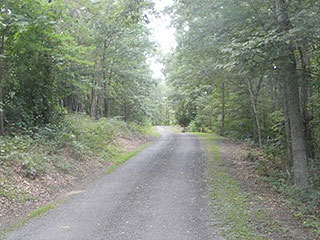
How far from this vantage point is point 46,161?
1007 cm

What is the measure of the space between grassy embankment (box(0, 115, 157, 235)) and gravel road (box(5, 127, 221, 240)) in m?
0.90

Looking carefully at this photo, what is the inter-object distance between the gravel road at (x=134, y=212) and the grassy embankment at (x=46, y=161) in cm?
90

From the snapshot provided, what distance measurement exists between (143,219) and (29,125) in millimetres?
7996

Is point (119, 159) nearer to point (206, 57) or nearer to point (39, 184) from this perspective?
point (39, 184)

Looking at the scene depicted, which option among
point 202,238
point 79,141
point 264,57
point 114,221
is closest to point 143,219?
point 114,221

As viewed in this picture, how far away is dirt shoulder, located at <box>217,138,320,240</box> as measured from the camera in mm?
5662

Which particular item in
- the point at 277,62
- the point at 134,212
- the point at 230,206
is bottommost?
the point at 230,206

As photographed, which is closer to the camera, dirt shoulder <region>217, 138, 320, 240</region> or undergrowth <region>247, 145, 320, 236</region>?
dirt shoulder <region>217, 138, 320, 240</region>

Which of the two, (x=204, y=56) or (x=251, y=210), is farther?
(x=204, y=56)

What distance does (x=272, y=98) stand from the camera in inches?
715

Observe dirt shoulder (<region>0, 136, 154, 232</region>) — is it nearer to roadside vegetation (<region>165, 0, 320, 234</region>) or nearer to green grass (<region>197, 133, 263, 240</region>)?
green grass (<region>197, 133, 263, 240</region>)

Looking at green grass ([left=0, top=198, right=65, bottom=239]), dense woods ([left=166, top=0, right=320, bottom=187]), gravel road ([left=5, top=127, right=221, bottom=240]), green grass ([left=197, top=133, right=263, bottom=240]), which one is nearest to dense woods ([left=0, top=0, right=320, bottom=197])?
dense woods ([left=166, top=0, right=320, bottom=187])

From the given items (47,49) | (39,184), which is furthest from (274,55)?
(47,49)

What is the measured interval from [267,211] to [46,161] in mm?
6855
